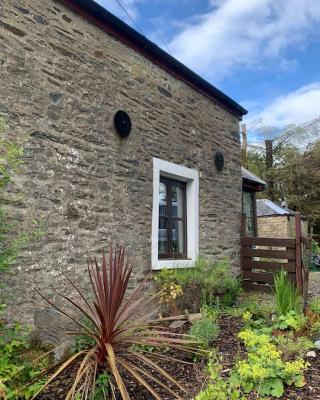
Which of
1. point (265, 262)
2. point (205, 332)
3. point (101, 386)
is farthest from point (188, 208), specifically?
point (101, 386)

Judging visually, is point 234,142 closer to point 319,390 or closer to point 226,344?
point 226,344

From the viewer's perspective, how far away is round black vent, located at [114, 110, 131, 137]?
562 centimetres

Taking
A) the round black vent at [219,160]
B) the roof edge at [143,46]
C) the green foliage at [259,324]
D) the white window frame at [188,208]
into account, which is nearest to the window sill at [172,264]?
the white window frame at [188,208]

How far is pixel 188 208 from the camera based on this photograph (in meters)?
7.18

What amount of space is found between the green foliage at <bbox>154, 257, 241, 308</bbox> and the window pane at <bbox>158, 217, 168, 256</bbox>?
0.43 m

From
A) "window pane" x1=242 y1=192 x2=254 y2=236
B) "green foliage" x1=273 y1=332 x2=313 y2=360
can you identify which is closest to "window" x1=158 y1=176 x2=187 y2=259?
"green foliage" x1=273 y1=332 x2=313 y2=360

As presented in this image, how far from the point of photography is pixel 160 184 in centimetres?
668

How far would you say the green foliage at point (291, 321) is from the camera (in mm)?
4787

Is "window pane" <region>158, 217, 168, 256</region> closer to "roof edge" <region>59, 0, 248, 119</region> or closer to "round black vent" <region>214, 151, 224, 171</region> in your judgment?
"round black vent" <region>214, 151, 224, 171</region>

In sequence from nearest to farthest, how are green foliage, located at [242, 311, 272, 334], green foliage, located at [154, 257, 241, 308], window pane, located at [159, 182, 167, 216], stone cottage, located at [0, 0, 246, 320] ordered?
stone cottage, located at [0, 0, 246, 320], green foliage, located at [242, 311, 272, 334], green foliage, located at [154, 257, 241, 308], window pane, located at [159, 182, 167, 216]

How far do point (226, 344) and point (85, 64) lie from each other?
3977 mm

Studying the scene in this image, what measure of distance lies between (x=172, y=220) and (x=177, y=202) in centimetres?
37

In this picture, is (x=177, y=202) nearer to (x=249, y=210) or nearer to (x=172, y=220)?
(x=172, y=220)

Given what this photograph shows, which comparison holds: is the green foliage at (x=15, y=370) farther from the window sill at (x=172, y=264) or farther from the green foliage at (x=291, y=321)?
the green foliage at (x=291, y=321)
